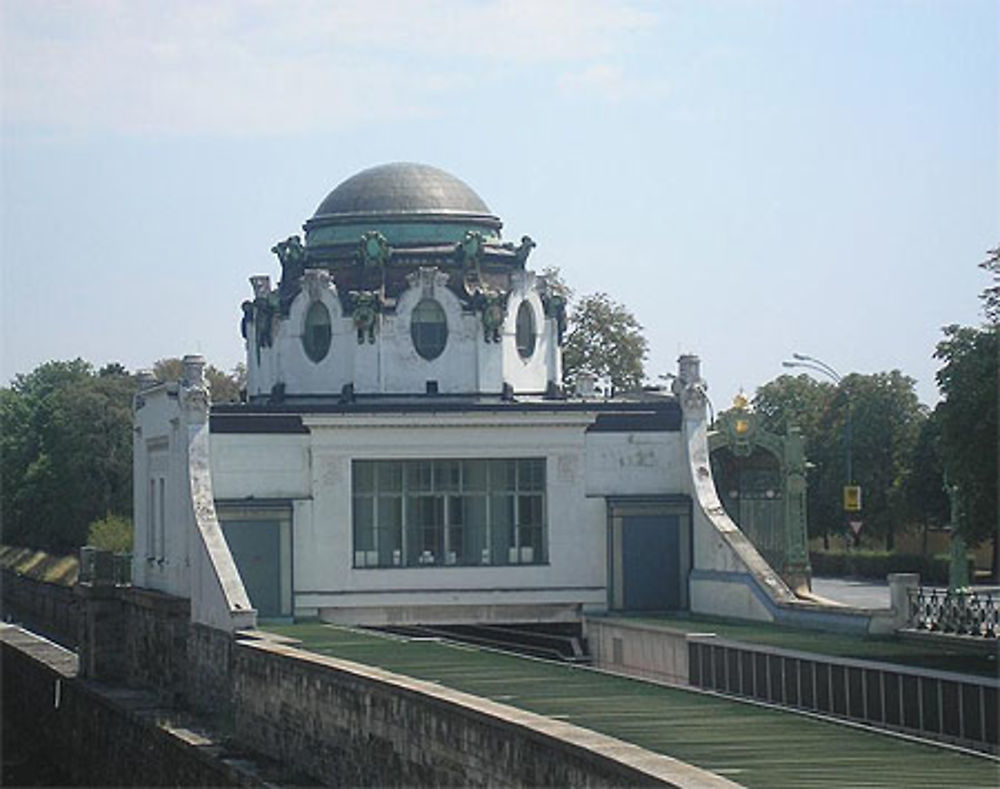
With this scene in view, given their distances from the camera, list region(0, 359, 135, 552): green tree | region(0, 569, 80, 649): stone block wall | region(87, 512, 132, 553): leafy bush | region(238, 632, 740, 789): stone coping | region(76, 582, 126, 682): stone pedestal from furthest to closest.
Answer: region(0, 359, 135, 552): green tree, region(0, 569, 80, 649): stone block wall, region(87, 512, 132, 553): leafy bush, region(76, 582, 126, 682): stone pedestal, region(238, 632, 740, 789): stone coping

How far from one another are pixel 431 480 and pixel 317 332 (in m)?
5.37

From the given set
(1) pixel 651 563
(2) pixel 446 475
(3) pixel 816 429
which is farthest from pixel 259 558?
(3) pixel 816 429

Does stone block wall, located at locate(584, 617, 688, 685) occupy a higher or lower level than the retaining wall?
higher

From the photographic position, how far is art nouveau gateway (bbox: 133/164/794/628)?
4584cm

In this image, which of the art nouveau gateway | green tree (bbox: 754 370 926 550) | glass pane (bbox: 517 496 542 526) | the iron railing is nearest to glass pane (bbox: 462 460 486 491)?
the art nouveau gateway

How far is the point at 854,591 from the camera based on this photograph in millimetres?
63094

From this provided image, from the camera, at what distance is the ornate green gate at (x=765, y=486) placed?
46656 millimetres

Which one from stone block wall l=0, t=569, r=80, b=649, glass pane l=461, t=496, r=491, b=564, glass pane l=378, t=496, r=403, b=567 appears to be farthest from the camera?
stone block wall l=0, t=569, r=80, b=649

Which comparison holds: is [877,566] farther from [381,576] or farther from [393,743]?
[393,743]

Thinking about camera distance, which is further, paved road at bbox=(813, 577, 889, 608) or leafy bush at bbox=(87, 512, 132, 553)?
leafy bush at bbox=(87, 512, 132, 553)

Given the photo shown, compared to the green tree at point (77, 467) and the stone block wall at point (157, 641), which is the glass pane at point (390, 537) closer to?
the stone block wall at point (157, 641)

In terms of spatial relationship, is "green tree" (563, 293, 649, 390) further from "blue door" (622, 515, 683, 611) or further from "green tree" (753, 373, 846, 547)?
"blue door" (622, 515, 683, 611)

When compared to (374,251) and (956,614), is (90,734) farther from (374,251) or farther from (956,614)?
(956,614)

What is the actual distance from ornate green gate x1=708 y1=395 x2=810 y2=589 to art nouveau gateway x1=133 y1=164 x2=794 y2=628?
56.3 inches
